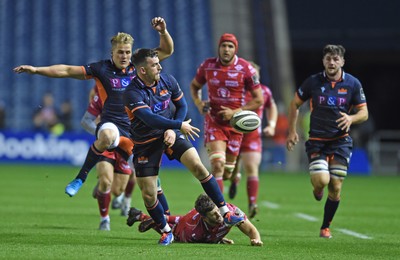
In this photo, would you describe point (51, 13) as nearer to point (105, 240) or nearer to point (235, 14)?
point (235, 14)

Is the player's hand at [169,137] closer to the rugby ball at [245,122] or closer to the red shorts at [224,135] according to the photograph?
the rugby ball at [245,122]

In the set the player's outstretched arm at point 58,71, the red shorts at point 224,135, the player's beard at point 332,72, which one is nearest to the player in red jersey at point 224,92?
the red shorts at point 224,135

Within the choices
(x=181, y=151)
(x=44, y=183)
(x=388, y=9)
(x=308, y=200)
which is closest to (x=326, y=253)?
(x=181, y=151)

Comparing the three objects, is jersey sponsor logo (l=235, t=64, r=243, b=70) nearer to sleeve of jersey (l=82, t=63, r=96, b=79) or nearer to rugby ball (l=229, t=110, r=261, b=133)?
rugby ball (l=229, t=110, r=261, b=133)

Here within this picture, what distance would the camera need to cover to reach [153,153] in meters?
9.70

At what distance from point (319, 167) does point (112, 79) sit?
269 cm

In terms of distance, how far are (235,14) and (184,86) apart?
357cm

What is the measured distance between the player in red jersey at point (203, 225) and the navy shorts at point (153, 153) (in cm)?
53

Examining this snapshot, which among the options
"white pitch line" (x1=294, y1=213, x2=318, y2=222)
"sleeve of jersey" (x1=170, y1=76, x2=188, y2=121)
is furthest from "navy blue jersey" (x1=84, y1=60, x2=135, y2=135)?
"white pitch line" (x1=294, y1=213, x2=318, y2=222)

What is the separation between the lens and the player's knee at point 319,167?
1126 cm

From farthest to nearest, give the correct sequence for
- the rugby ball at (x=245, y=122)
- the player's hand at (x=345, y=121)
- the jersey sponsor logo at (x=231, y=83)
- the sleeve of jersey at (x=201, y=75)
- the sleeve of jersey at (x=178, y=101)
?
the sleeve of jersey at (x=201, y=75) → the jersey sponsor logo at (x=231, y=83) → the rugby ball at (x=245, y=122) → the player's hand at (x=345, y=121) → the sleeve of jersey at (x=178, y=101)

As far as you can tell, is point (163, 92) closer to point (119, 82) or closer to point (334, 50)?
Answer: point (119, 82)

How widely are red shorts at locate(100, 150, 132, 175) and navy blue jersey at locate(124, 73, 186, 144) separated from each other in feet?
6.32

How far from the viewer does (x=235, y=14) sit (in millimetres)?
34562
